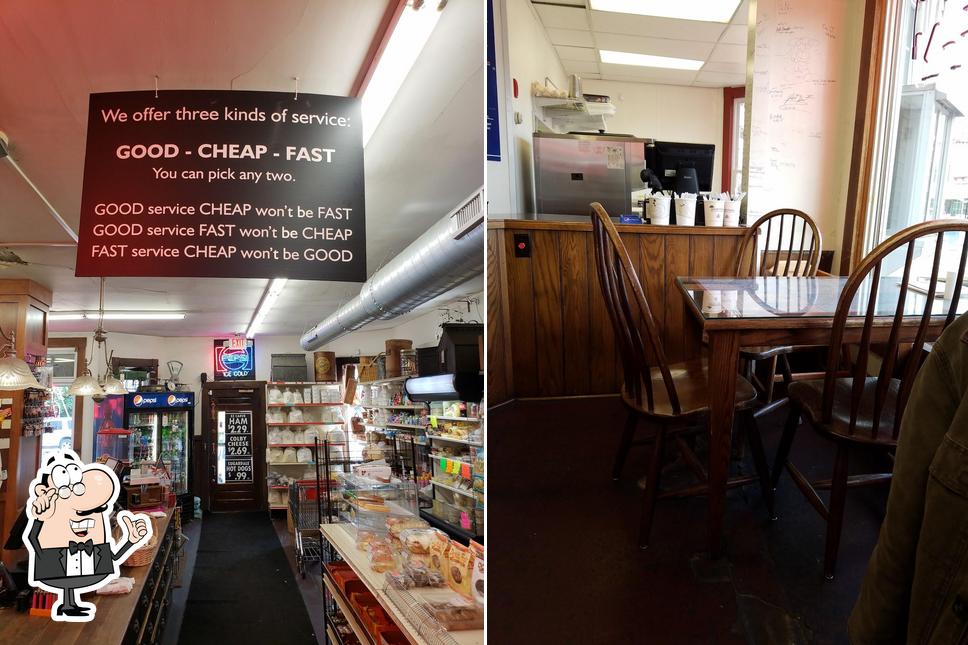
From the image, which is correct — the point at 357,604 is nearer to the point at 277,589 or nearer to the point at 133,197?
the point at 277,589

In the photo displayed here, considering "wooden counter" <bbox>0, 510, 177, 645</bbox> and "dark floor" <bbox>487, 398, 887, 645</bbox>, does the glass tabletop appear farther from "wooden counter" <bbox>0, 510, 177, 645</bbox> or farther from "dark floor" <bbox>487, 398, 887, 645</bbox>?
"wooden counter" <bbox>0, 510, 177, 645</bbox>

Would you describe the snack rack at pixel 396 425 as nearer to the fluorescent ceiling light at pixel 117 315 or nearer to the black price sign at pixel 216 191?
the black price sign at pixel 216 191

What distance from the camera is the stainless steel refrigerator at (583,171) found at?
4.22 meters

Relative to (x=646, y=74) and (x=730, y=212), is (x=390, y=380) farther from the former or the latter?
(x=646, y=74)

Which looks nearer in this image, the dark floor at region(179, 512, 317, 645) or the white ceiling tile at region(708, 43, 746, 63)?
the dark floor at region(179, 512, 317, 645)

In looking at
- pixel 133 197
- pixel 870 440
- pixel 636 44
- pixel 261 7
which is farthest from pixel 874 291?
pixel 636 44

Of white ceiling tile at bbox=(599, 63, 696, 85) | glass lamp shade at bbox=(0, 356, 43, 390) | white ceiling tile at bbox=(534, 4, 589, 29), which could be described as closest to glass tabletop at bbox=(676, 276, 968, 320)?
glass lamp shade at bbox=(0, 356, 43, 390)

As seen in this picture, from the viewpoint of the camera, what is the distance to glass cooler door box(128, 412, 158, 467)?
2.46 metres

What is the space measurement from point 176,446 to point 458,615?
1.42m

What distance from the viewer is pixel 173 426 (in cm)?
270

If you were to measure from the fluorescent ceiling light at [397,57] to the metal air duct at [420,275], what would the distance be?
1.66 ft

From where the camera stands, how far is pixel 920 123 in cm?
380

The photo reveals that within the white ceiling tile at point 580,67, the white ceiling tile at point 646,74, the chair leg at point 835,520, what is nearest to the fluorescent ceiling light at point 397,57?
the chair leg at point 835,520

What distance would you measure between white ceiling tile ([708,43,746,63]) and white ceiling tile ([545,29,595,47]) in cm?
148
